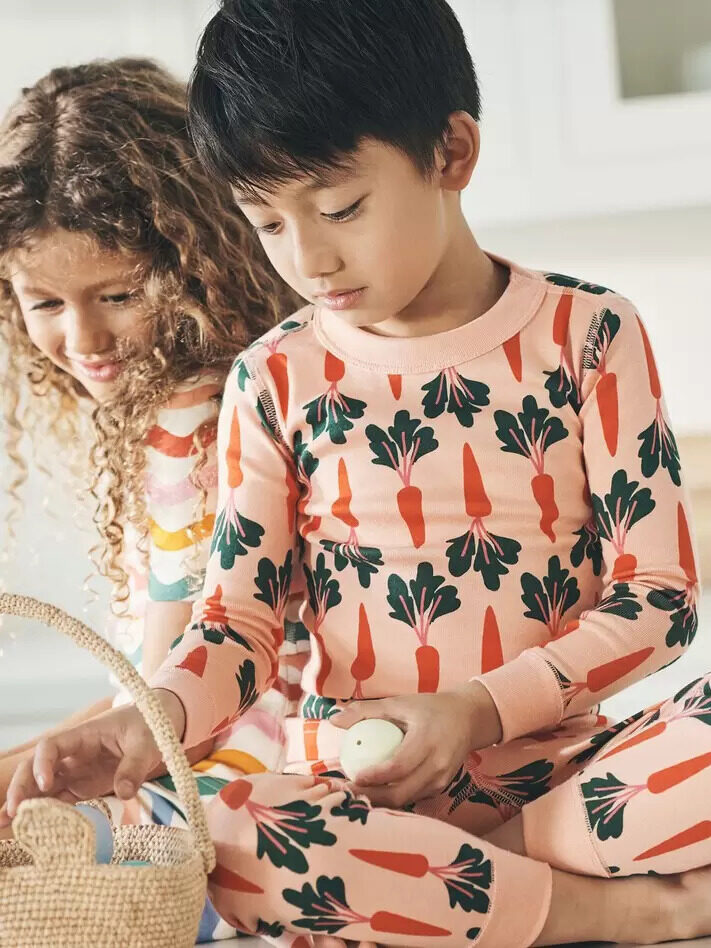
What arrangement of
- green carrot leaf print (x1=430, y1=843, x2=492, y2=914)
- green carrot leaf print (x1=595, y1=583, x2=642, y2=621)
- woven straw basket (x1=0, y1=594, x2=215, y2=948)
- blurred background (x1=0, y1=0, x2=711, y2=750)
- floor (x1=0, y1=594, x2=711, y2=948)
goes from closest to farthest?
1. woven straw basket (x1=0, y1=594, x2=215, y2=948)
2. green carrot leaf print (x1=430, y1=843, x2=492, y2=914)
3. green carrot leaf print (x1=595, y1=583, x2=642, y2=621)
4. floor (x1=0, y1=594, x2=711, y2=948)
5. blurred background (x1=0, y1=0, x2=711, y2=750)

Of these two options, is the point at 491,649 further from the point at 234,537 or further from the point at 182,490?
the point at 182,490

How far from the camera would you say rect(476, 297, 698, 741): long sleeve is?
2.90 ft

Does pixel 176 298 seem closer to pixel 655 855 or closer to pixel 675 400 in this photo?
pixel 655 855

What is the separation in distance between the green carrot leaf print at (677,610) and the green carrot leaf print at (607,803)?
12cm

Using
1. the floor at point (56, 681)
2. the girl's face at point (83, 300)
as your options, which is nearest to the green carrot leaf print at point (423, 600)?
the girl's face at point (83, 300)

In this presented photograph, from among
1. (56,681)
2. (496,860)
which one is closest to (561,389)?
(496,860)

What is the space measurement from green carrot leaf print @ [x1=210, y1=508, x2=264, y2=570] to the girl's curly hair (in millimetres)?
170

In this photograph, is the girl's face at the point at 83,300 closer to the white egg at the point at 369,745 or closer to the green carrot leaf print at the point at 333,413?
the green carrot leaf print at the point at 333,413

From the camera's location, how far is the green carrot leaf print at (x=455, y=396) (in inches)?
38.6

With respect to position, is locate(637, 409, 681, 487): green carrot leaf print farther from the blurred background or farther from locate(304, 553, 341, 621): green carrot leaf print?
the blurred background

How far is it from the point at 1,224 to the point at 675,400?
1380mm

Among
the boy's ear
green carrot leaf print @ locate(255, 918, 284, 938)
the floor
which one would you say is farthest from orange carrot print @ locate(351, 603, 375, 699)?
the floor

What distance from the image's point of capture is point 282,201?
0.88 metres

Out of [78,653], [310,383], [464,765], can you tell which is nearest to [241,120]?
[310,383]
